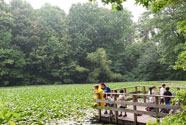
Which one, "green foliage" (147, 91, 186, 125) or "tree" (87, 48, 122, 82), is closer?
"green foliage" (147, 91, 186, 125)

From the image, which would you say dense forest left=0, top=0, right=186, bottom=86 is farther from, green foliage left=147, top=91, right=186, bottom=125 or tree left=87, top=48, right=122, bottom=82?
green foliage left=147, top=91, right=186, bottom=125

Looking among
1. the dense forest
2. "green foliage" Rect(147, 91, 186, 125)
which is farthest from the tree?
"green foliage" Rect(147, 91, 186, 125)

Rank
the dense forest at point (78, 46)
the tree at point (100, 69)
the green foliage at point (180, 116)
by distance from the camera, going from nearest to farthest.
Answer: the green foliage at point (180, 116)
the dense forest at point (78, 46)
the tree at point (100, 69)

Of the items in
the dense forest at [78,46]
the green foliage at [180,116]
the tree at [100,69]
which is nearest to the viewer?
the green foliage at [180,116]

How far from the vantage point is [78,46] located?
145ft

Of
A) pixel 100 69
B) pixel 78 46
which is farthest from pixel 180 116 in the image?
pixel 78 46

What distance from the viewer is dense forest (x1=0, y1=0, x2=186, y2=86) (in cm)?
3550

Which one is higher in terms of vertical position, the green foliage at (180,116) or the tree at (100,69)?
the tree at (100,69)

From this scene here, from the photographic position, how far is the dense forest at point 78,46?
35500mm

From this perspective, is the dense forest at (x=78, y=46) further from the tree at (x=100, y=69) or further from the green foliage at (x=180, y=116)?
the green foliage at (x=180, y=116)

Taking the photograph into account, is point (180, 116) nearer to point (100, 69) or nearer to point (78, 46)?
point (100, 69)

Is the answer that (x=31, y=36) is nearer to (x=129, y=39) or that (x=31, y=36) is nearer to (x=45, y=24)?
(x=45, y=24)

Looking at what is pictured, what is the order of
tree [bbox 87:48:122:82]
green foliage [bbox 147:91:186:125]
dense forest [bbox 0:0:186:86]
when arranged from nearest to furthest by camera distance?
green foliage [bbox 147:91:186:125] < dense forest [bbox 0:0:186:86] < tree [bbox 87:48:122:82]

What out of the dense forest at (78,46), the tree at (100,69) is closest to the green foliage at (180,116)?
the dense forest at (78,46)
